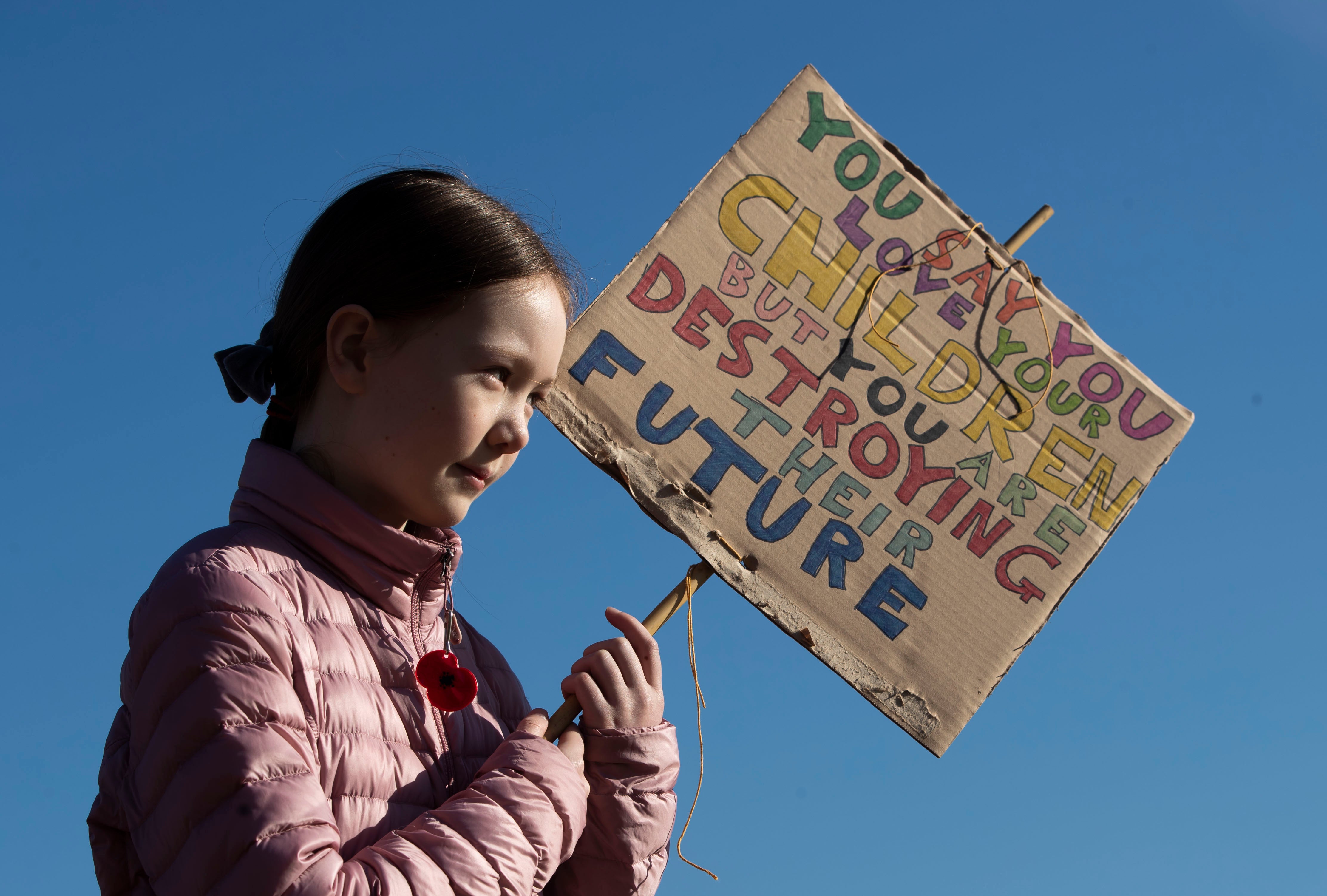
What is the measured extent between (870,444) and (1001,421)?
328mm

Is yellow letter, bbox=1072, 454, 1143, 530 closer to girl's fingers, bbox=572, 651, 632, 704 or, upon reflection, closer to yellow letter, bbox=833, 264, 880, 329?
yellow letter, bbox=833, 264, 880, 329

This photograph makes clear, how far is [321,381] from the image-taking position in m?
2.00

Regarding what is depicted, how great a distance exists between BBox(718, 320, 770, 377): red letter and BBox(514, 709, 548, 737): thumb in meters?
0.95

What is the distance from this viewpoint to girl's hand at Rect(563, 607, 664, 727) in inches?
80.0

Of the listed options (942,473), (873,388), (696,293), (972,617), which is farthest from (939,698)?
(696,293)

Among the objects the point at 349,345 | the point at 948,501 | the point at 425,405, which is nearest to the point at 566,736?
the point at 425,405

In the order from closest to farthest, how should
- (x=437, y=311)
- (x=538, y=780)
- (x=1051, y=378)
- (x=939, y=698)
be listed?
(x=538, y=780), (x=437, y=311), (x=939, y=698), (x=1051, y=378)

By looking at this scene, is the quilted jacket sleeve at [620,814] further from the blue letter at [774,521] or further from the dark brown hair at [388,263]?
the dark brown hair at [388,263]

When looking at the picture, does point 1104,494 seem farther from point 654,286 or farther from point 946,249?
point 654,286

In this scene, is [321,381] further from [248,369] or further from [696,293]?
[696,293]

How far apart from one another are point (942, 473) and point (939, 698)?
504 mm

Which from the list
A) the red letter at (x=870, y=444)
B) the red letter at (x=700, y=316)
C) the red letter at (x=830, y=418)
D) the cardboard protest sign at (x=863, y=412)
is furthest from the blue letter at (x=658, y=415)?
the red letter at (x=870, y=444)

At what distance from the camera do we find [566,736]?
2016 mm

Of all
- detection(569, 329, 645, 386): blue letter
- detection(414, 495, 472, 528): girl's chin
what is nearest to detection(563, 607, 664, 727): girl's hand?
detection(414, 495, 472, 528): girl's chin
